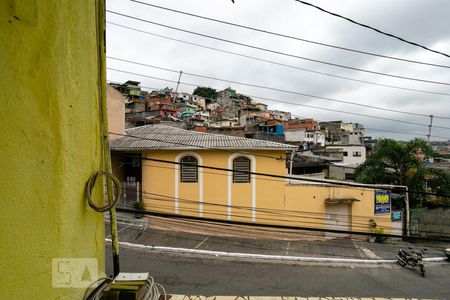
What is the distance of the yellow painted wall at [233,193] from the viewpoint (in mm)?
15500

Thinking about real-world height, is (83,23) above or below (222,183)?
above

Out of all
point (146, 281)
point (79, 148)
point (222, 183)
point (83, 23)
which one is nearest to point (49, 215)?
point (79, 148)

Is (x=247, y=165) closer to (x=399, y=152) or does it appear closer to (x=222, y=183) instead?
(x=222, y=183)

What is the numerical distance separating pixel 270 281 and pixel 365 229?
1009cm

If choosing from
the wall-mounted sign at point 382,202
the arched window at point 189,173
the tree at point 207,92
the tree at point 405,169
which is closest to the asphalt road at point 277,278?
the arched window at point 189,173

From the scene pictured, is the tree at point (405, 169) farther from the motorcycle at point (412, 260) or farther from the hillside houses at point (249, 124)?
the motorcycle at point (412, 260)

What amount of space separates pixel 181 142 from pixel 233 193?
13.4 ft

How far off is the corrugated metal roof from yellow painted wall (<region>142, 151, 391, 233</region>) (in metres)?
0.47

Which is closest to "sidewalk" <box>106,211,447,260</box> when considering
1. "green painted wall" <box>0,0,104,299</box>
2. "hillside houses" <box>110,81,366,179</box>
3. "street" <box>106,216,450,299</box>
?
"street" <box>106,216,450,299</box>

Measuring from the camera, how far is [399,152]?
19.4m

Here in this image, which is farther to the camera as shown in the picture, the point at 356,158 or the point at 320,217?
the point at 356,158

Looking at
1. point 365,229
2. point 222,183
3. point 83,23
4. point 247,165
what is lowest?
point 365,229

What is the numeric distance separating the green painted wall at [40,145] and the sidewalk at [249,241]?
12.0 m

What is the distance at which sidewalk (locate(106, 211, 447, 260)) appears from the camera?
43.5ft
